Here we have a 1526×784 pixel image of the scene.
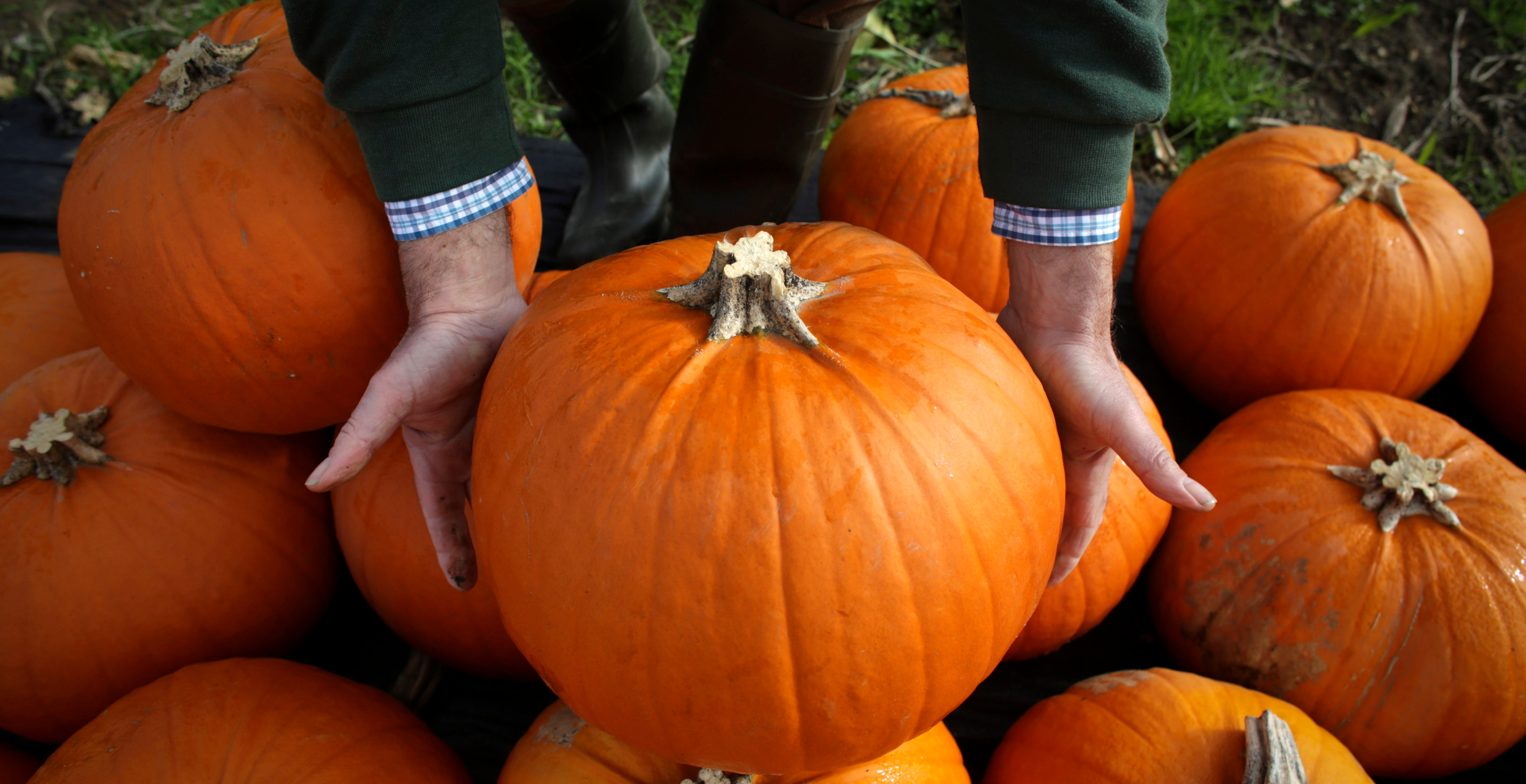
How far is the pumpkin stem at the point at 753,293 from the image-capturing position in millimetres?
1048

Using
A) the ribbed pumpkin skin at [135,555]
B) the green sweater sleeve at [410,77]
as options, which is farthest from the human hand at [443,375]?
the ribbed pumpkin skin at [135,555]

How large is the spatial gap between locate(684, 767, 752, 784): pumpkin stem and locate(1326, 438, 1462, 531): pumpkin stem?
4.30ft

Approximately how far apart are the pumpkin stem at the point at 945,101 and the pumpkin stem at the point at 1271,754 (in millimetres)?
1610

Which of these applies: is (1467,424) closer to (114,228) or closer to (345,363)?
(345,363)

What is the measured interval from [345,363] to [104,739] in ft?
2.25

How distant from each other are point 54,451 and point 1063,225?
72.3 inches

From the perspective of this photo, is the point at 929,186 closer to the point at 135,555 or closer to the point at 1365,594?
the point at 1365,594

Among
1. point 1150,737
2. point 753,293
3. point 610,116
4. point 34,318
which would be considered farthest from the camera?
point 610,116

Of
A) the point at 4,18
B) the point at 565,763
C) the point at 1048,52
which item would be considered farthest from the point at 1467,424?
the point at 4,18

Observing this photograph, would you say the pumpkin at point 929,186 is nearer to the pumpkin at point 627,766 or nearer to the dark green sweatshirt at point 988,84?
the dark green sweatshirt at point 988,84

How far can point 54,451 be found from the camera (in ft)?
5.07

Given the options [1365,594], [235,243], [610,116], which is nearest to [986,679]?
[1365,594]

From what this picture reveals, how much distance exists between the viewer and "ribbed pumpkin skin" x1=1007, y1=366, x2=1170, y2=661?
172 cm

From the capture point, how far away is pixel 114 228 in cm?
136
